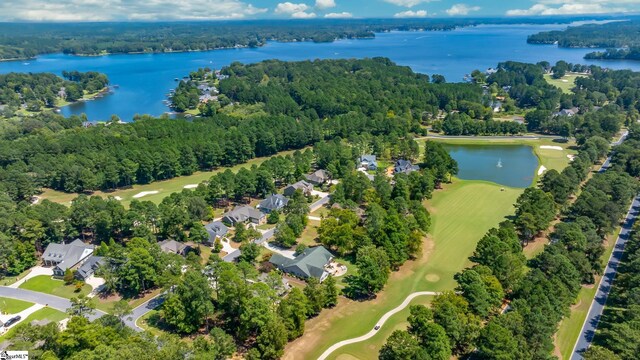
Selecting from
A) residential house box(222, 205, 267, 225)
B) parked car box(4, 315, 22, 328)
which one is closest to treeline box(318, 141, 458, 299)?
residential house box(222, 205, 267, 225)

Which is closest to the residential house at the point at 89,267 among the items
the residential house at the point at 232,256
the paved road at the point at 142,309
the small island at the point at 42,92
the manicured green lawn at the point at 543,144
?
the paved road at the point at 142,309

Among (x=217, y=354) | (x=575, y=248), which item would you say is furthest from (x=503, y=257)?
(x=217, y=354)

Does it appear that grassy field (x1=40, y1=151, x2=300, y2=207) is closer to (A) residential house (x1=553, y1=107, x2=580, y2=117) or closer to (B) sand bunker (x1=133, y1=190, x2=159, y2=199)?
(B) sand bunker (x1=133, y1=190, x2=159, y2=199)

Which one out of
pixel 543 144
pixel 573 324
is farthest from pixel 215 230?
pixel 543 144

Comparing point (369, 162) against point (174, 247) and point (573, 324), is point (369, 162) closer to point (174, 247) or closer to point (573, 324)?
point (174, 247)

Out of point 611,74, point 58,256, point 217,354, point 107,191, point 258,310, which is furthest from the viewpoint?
point 611,74

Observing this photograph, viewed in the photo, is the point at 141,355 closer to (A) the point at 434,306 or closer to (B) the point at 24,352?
(B) the point at 24,352
